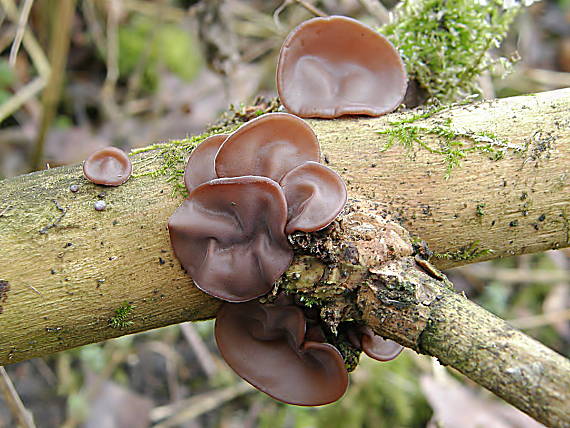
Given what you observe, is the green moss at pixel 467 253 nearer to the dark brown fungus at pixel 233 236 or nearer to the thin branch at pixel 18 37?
the dark brown fungus at pixel 233 236

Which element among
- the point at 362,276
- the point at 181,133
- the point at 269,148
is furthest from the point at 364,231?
the point at 181,133

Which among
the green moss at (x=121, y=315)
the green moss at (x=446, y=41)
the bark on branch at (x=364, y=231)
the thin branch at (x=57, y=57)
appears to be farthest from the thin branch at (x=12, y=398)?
the green moss at (x=446, y=41)

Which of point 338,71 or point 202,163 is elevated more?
point 338,71

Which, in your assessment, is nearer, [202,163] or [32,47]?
[202,163]

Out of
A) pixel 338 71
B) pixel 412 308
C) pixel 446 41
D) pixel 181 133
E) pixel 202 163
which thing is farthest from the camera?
pixel 181 133

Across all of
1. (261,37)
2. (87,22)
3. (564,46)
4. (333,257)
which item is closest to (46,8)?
(87,22)

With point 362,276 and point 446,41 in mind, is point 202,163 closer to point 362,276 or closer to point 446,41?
point 362,276

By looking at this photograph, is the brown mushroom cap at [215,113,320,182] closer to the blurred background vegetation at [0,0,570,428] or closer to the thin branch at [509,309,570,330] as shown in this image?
the blurred background vegetation at [0,0,570,428]
